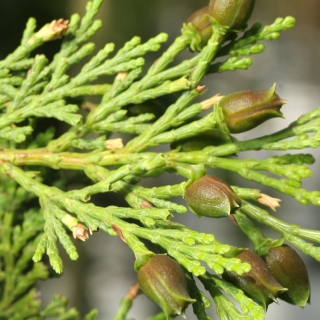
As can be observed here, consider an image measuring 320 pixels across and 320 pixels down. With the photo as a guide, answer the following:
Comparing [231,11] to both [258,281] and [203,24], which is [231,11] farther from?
[258,281]

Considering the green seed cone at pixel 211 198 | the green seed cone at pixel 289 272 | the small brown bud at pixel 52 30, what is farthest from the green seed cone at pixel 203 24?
the green seed cone at pixel 289 272

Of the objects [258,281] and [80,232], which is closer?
[258,281]

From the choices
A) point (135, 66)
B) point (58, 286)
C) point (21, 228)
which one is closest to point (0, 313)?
point (21, 228)

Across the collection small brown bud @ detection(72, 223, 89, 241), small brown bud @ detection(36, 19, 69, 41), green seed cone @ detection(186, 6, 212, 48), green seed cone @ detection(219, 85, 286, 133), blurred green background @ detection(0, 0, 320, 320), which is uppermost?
small brown bud @ detection(36, 19, 69, 41)

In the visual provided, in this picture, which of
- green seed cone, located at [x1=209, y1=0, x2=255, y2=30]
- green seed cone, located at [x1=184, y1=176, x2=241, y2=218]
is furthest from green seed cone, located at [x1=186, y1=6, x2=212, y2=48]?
green seed cone, located at [x1=184, y1=176, x2=241, y2=218]

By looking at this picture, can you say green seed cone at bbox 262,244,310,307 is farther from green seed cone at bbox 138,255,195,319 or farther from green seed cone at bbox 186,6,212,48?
green seed cone at bbox 186,6,212,48

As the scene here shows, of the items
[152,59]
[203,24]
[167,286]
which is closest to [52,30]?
[203,24]

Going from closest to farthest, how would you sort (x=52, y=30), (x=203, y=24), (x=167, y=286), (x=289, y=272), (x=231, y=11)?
(x=167, y=286) → (x=289, y=272) → (x=231, y=11) → (x=203, y=24) → (x=52, y=30)
